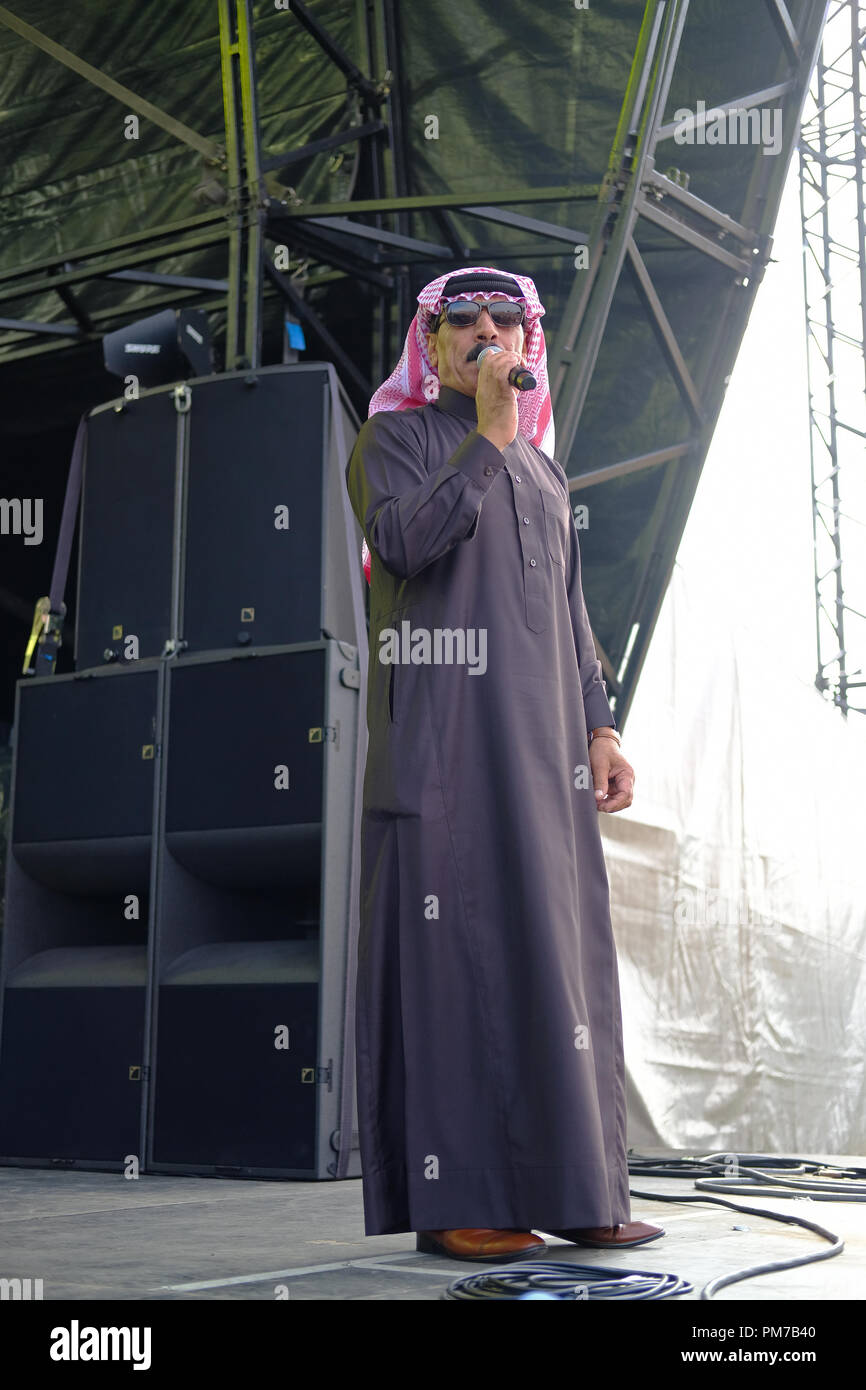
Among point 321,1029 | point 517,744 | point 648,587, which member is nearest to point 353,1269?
point 517,744

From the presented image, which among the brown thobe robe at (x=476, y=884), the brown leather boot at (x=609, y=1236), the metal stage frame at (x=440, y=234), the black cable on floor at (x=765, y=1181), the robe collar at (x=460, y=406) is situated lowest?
the black cable on floor at (x=765, y=1181)

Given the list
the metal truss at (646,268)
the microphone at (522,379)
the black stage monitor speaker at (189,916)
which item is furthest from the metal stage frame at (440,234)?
the microphone at (522,379)

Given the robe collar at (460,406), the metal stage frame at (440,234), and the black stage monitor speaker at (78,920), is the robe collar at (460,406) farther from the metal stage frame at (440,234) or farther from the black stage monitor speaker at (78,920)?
the metal stage frame at (440,234)

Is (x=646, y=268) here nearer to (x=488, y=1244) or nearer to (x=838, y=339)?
(x=488, y=1244)

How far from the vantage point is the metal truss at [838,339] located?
11.7m

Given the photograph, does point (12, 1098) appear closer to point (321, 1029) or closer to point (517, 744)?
point (321, 1029)

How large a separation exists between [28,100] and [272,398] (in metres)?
2.28

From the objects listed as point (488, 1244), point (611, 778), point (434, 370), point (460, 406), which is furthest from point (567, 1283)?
point (434, 370)

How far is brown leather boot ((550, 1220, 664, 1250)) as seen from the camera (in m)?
1.95

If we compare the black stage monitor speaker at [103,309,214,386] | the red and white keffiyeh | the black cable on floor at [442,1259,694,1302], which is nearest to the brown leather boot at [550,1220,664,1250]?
the black cable on floor at [442,1259,694,1302]

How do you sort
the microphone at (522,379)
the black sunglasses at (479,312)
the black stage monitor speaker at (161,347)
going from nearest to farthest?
1. the microphone at (522,379)
2. the black sunglasses at (479,312)
3. the black stage monitor speaker at (161,347)

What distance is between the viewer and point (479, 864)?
6.42 feet

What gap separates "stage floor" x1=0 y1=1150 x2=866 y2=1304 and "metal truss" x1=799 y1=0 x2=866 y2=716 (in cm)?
956

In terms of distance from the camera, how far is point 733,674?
646 centimetres
